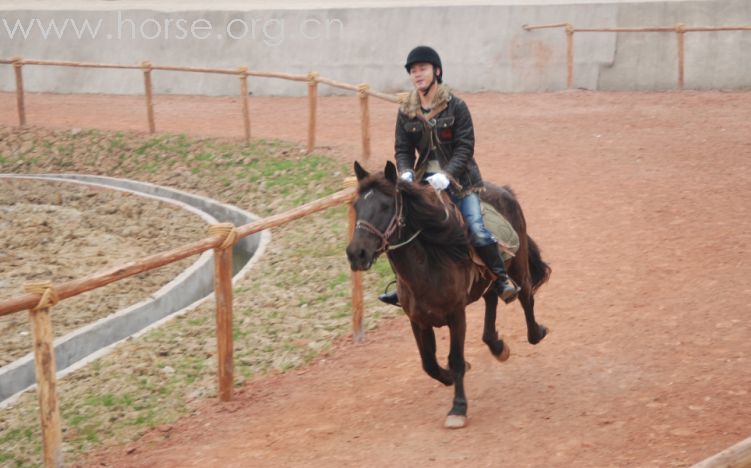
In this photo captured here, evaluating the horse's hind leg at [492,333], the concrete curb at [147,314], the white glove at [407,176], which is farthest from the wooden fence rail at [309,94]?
the white glove at [407,176]

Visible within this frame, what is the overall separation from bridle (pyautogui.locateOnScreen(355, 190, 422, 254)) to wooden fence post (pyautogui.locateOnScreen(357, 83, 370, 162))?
8.55 m

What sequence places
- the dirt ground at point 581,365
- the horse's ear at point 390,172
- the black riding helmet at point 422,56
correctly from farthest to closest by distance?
the black riding helmet at point 422,56 < the dirt ground at point 581,365 < the horse's ear at point 390,172

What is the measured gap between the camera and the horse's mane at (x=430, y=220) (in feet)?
23.4

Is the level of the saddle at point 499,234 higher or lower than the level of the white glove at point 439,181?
lower

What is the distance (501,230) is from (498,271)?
1.22 ft

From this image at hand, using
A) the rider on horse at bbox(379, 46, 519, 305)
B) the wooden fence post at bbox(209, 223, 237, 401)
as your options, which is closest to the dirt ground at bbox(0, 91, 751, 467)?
the wooden fence post at bbox(209, 223, 237, 401)

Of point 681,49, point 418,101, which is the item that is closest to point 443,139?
point 418,101

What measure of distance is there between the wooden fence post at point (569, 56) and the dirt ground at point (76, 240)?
28.4 feet

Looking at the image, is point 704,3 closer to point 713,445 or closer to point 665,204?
point 665,204

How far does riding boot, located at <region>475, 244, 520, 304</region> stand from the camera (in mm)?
7824

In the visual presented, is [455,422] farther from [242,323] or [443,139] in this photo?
[242,323]

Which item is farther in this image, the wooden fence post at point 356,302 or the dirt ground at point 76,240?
the dirt ground at point 76,240

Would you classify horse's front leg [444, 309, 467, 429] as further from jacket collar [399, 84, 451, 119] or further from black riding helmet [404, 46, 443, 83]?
black riding helmet [404, 46, 443, 83]

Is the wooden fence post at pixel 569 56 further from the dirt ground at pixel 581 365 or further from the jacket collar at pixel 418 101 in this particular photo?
the jacket collar at pixel 418 101
